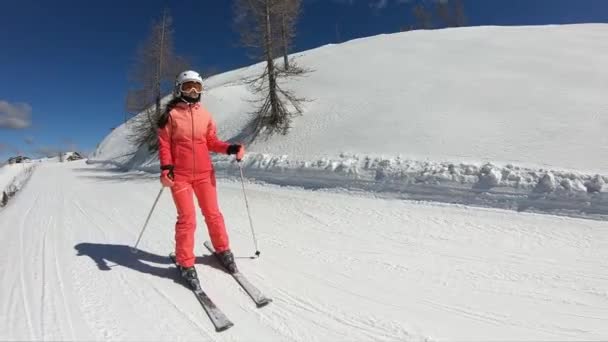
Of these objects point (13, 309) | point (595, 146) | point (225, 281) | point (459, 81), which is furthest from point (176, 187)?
point (459, 81)

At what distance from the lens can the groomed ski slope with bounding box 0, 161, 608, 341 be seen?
2535mm

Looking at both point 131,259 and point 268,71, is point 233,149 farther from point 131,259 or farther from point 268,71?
point 268,71

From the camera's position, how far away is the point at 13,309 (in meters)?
2.79

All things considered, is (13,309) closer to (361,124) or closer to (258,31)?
(361,124)

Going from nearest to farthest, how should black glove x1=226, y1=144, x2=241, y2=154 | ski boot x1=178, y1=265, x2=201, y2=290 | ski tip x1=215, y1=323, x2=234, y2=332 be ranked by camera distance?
ski tip x1=215, y1=323, x2=234, y2=332 < ski boot x1=178, y1=265, x2=201, y2=290 < black glove x1=226, y1=144, x2=241, y2=154

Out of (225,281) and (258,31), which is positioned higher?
(258,31)

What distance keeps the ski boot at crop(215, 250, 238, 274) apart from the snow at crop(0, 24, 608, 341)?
0.19 meters

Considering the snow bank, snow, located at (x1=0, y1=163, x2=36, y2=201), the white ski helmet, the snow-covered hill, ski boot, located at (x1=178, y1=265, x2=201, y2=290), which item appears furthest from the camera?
snow, located at (x1=0, y1=163, x2=36, y2=201)

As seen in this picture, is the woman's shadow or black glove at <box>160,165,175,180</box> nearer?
black glove at <box>160,165,175,180</box>

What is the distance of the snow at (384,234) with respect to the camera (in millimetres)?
2645

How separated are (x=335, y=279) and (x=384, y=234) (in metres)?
1.68

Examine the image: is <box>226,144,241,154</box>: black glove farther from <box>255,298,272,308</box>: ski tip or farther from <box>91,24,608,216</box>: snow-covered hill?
<box>91,24,608,216</box>: snow-covered hill

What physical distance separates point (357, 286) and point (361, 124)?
7.55 meters

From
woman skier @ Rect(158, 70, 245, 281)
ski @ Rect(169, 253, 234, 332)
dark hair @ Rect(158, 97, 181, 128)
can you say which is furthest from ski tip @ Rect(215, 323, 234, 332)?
dark hair @ Rect(158, 97, 181, 128)
